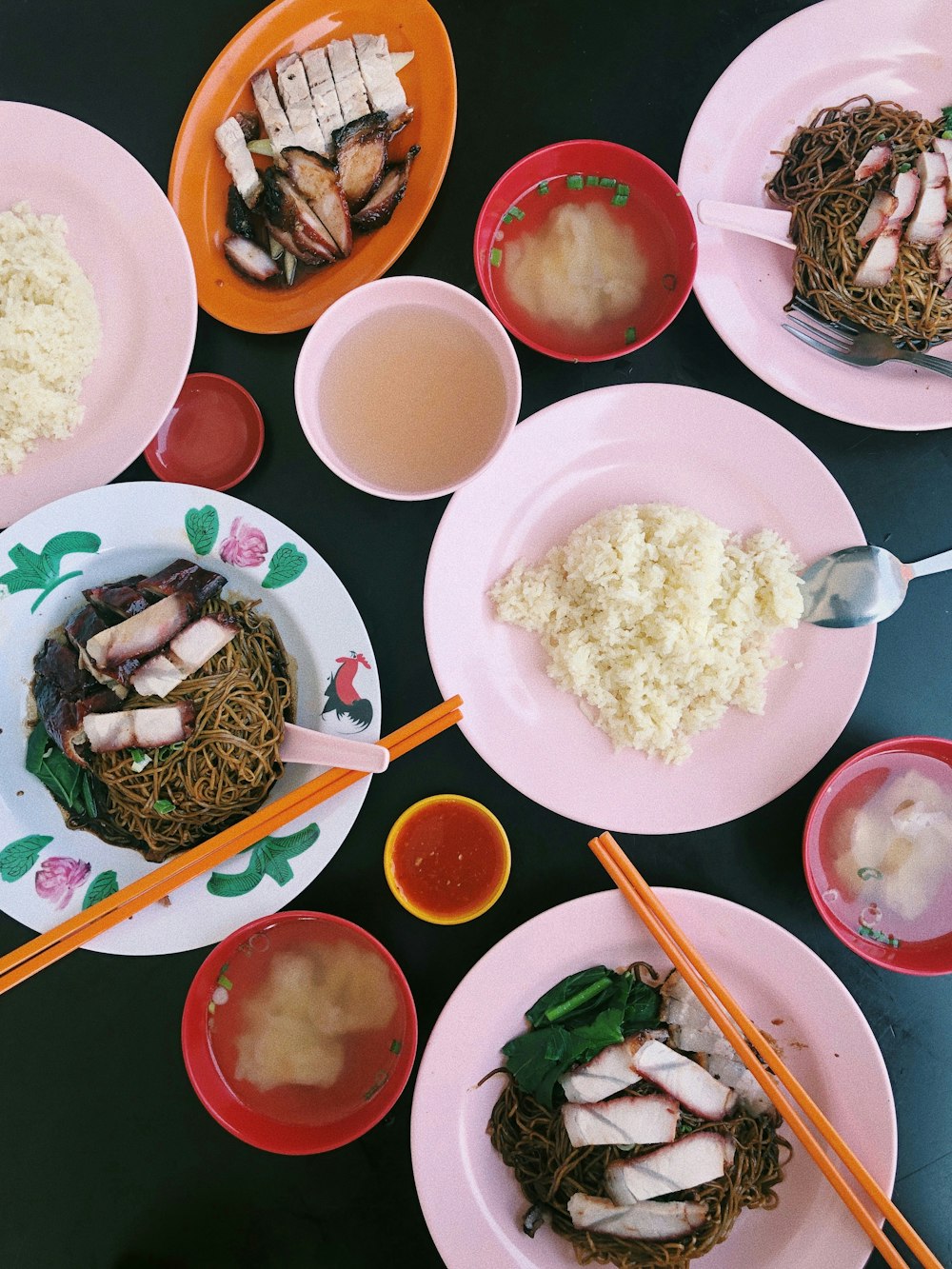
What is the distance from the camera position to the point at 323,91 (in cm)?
204

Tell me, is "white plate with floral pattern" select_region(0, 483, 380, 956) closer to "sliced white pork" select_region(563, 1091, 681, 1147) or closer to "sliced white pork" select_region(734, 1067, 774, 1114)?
"sliced white pork" select_region(563, 1091, 681, 1147)

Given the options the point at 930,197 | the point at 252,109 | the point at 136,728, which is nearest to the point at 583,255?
the point at 930,197

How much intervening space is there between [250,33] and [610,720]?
6.48ft

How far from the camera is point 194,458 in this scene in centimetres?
218

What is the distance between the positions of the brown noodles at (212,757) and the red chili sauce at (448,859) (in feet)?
1.32

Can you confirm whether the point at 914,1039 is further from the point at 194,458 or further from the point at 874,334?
the point at 194,458

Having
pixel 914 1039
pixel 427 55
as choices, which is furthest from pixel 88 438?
pixel 914 1039

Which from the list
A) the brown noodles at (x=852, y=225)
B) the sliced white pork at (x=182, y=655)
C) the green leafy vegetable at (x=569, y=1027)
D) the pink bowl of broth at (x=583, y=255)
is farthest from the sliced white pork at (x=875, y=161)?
the green leafy vegetable at (x=569, y=1027)

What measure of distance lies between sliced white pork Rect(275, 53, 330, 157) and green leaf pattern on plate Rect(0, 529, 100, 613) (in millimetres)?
1145

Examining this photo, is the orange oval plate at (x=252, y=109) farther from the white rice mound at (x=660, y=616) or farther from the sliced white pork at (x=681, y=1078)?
the sliced white pork at (x=681, y=1078)

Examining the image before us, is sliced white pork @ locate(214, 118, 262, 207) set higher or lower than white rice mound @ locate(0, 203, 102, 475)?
higher

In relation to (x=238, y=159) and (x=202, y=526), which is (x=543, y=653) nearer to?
(x=202, y=526)

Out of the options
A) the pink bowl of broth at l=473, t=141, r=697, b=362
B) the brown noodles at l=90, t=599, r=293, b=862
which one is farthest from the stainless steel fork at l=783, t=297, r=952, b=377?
the brown noodles at l=90, t=599, r=293, b=862

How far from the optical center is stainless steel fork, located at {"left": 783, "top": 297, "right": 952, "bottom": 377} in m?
2.08
